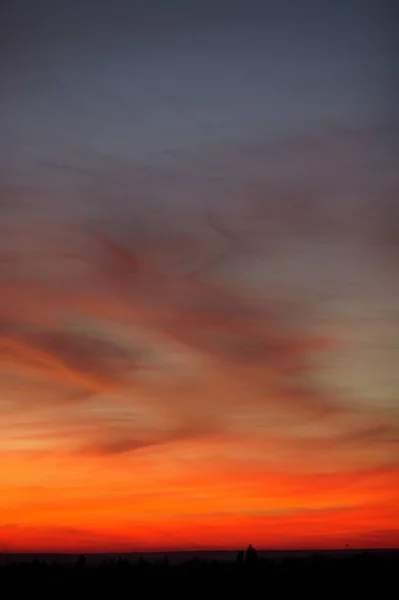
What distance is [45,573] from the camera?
2581cm

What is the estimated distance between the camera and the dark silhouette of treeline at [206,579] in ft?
78.8

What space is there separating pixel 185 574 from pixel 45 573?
3.66 m

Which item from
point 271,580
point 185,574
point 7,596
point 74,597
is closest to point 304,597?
point 271,580

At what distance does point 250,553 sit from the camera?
27.4 m

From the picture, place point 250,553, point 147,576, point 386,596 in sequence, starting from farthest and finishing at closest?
1. point 250,553
2. point 147,576
3. point 386,596

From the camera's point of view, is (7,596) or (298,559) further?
(298,559)

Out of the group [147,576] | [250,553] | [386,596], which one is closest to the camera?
[386,596]

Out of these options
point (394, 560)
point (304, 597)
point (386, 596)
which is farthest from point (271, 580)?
point (394, 560)

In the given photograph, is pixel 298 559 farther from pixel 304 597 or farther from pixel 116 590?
pixel 116 590

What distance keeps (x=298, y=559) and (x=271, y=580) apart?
3495 millimetres

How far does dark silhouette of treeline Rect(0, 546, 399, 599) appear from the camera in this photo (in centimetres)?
2402

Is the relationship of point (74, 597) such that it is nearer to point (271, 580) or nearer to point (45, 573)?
point (45, 573)

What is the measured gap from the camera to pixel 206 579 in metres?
25.1

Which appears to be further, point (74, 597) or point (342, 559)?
point (342, 559)
